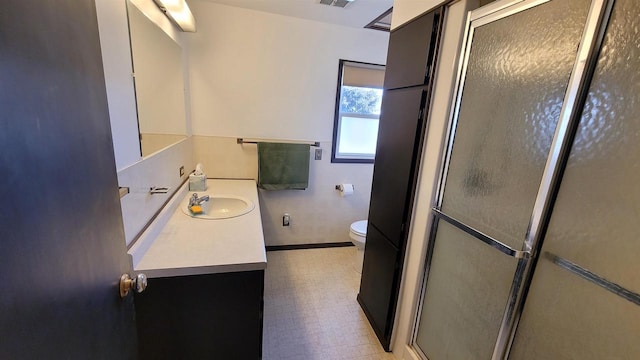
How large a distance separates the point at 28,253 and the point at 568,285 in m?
1.33

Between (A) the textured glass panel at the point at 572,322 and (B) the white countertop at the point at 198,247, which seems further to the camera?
(B) the white countertop at the point at 198,247

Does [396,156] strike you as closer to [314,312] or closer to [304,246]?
[314,312]

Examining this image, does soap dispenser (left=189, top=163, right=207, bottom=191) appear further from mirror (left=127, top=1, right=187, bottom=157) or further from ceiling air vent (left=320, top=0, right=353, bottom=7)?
ceiling air vent (left=320, top=0, right=353, bottom=7)

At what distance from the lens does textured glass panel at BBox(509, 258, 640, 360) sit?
708 mm

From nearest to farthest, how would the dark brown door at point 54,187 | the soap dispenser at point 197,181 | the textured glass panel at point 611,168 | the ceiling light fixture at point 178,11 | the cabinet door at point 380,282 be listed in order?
1. the dark brown door at point 54,187
2. the textured glass panel at point 611,168
3. the ceiling light fixture at point 178,11
4. the cabinet door at point 380,282
5. the soap dispenser at point 197,181

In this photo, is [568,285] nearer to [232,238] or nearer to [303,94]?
[232,238]

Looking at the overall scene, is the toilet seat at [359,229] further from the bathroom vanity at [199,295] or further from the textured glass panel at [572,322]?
the textured glass panel at [572,322]

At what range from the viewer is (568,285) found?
0.83m

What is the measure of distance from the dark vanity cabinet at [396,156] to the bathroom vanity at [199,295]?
2.71 ft

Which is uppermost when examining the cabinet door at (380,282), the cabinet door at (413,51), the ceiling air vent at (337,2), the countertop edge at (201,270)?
the ceiling air vent at (337,2)

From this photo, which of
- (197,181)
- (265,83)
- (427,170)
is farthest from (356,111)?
(197,181)

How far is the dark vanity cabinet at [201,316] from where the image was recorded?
1.14 meters

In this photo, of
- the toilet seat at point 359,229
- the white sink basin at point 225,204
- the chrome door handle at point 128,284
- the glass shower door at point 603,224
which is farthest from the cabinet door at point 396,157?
the chrome door handle at point 128,284

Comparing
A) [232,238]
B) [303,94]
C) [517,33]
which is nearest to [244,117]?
[303,94]
